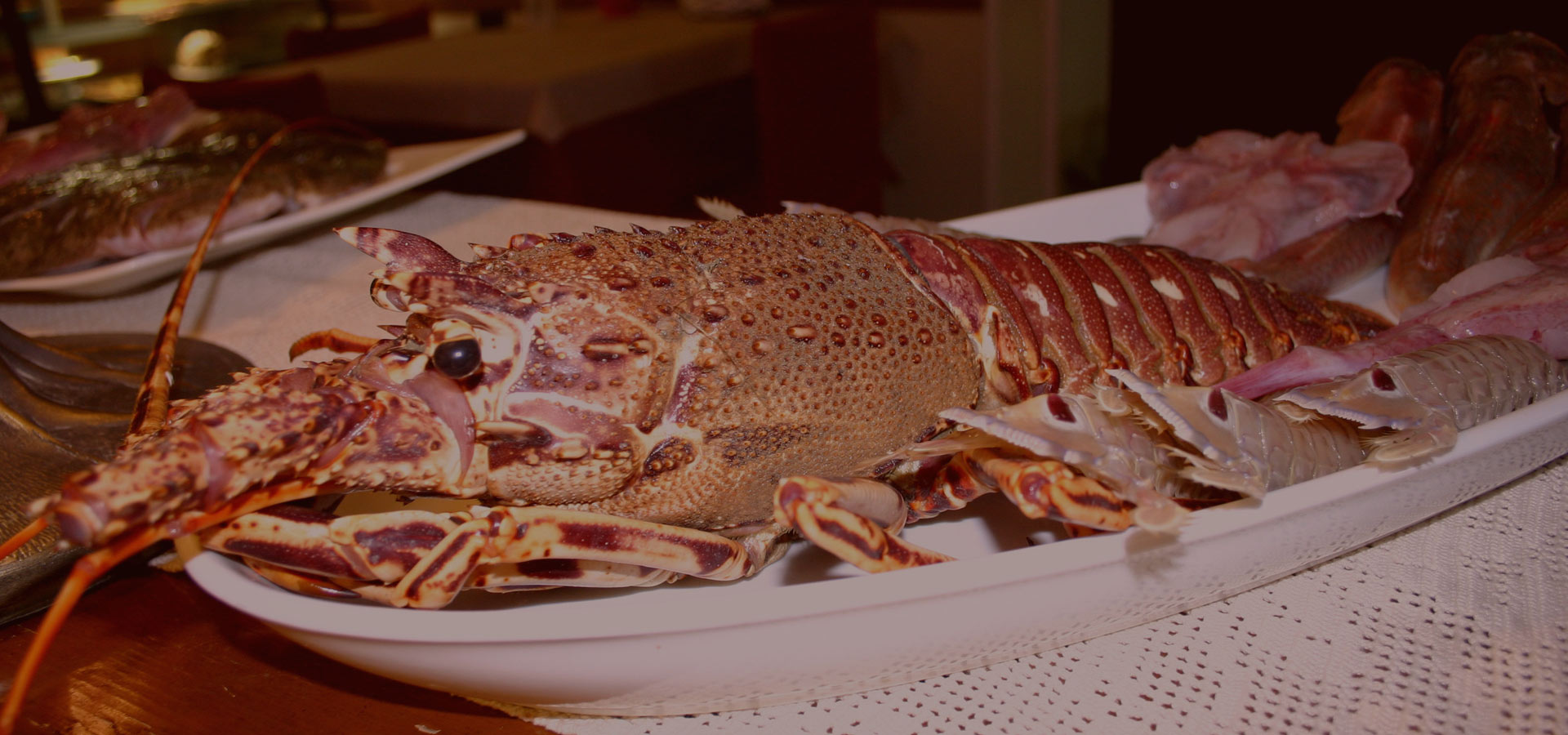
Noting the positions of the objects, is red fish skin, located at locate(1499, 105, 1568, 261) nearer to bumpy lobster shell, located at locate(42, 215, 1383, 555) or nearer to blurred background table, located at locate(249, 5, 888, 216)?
bumpy lobster shell, located at locate(42, 215, 1383, 555)

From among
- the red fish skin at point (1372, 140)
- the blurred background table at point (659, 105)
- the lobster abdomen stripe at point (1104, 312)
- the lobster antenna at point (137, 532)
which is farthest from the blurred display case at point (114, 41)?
the red fish skin at point (1372, 140)

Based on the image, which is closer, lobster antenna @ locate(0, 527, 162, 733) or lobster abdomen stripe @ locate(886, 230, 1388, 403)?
lobster antenna @ locate(0, 527, 162, 733)

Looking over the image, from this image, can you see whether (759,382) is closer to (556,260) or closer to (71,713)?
(556,260)

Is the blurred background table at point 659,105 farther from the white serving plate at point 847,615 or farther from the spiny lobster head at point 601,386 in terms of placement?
the white serving plate at point 847,615

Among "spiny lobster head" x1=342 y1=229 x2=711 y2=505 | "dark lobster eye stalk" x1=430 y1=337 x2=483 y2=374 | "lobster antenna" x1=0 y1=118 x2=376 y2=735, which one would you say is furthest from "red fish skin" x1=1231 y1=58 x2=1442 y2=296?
"lobster antenna" x1=0 y1=118 x2=376 y2=735

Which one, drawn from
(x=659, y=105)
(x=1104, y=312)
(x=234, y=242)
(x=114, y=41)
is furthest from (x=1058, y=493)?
(x=114, y=41)

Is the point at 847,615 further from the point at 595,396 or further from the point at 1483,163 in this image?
the point at 1483,163

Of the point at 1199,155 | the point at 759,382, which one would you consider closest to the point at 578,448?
the point at 759,382
